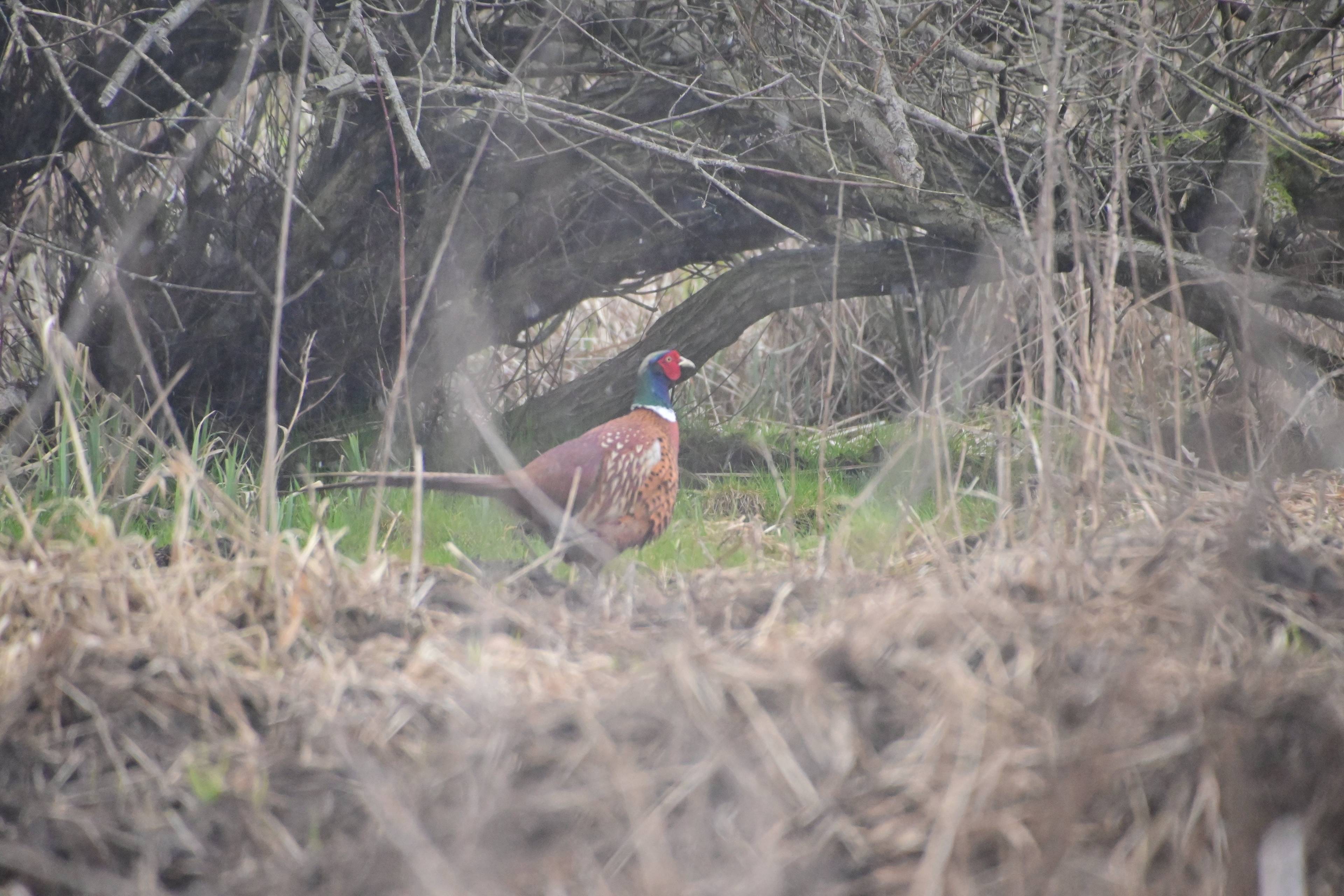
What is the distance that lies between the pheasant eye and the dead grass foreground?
1923 millimetres

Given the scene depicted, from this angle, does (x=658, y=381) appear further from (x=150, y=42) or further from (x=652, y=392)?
(x=150, y=42)

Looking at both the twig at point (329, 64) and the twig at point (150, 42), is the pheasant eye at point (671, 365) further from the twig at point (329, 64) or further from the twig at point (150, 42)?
the twig at point (150, 42)

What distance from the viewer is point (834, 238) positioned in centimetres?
476

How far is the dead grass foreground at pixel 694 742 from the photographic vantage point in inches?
58.8

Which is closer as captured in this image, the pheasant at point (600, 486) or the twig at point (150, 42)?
the twig at point (150, 42)

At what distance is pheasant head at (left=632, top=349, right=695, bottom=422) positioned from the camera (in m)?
3.84

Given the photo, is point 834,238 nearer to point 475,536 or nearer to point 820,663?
point 475,536

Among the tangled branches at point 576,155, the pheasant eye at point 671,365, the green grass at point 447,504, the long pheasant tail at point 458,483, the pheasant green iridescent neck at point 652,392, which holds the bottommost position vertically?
the green grass at point 447,504

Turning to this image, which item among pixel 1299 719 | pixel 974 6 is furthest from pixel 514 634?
pixel 974 6

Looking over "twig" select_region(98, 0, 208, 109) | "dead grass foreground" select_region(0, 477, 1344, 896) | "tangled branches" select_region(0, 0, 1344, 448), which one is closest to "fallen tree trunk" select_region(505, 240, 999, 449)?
"tangled branches" select_region(0, 0, 1344, 448)

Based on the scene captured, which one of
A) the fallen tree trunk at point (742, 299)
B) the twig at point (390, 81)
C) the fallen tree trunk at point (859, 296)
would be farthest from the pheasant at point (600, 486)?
the fallen tree trunk at point (742, 299)

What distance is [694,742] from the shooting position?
63.9 inches

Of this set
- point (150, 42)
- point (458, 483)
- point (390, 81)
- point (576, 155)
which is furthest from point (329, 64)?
point (576, 155)

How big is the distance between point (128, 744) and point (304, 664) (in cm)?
31
